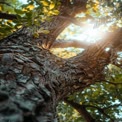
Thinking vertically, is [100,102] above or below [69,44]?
below

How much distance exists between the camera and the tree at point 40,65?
99.0 inches

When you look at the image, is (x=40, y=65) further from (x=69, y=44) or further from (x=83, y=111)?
(x=83, y=111)

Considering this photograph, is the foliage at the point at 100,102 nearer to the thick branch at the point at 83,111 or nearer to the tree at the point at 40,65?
the thick branch at the point at 83,111

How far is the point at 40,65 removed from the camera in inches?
129

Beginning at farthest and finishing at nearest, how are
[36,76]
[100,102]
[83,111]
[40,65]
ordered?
[100,102], [83,111], [40,65], [36,76]

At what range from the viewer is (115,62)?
4184 mm

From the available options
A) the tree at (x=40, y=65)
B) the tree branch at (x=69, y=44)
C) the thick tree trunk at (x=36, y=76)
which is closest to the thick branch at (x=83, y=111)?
the tree branch at (x=69, y=44)

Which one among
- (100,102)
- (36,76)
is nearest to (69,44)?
(100,102)

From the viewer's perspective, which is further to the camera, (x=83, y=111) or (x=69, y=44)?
(x=83, y=111)

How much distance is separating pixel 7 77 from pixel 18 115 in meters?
0.60

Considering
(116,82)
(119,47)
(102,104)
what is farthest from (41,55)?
(102,104)

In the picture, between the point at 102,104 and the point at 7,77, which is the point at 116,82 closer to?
the point at 102,104

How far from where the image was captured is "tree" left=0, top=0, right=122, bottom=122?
2514 millimetres

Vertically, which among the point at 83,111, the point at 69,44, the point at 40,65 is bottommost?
the point at 83,111
